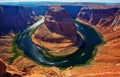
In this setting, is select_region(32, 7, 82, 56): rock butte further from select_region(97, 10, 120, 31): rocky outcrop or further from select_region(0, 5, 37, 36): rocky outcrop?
select_region(97, 10, 120, 31): rocky outcrop

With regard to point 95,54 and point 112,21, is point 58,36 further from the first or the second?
point 112,21

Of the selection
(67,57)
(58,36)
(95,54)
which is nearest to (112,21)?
(58,36)

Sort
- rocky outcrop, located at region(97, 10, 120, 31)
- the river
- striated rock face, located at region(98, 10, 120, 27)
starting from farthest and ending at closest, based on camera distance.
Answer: striated rock face, located at region(98, 10, 120, 27) < rocky outcrop, located at region(97, 10, 120, 31) < the river

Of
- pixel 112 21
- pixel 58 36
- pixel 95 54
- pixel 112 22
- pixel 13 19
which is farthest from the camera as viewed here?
pixel 112 21

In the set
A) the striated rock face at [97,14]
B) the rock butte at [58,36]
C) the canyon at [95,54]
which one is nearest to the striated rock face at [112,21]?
the canyon at [95,54]

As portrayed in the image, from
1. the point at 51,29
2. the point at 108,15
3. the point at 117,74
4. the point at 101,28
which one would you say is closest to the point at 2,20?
the point at 51,29

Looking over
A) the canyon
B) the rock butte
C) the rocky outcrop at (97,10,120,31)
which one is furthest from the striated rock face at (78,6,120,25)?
the rock butte

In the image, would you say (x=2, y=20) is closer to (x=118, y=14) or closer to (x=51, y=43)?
(x=51, y=43)

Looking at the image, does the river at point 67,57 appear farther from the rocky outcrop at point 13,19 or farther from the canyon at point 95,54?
the rocky outcrop at point 13,19
